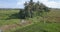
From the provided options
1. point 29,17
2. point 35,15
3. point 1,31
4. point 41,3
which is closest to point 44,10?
point 41,3

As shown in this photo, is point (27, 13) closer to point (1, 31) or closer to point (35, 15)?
point (35, 15)

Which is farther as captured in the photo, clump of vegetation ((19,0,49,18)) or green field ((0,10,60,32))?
clump of vegetation ((19,0,49,18))

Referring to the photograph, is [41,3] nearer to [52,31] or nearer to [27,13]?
[27,13]

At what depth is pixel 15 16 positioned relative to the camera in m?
60.3

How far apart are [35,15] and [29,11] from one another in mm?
3478

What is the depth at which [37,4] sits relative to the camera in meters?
62.8

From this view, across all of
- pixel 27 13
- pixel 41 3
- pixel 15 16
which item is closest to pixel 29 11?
pixel 27 13

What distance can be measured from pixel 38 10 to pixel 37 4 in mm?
2243

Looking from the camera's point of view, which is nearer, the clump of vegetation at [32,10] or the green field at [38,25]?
the green field at [38,25]

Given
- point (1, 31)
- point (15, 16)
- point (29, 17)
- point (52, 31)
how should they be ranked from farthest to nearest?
point (15, 16) < point (29, 17) < point (1, 31) < point (52, 31)

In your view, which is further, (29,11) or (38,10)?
(38,10)

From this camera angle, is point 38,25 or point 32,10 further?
point 32,10

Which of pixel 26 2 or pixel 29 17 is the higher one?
→ pixel 26 2

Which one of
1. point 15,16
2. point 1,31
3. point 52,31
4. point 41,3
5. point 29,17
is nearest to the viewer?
point 52,31
